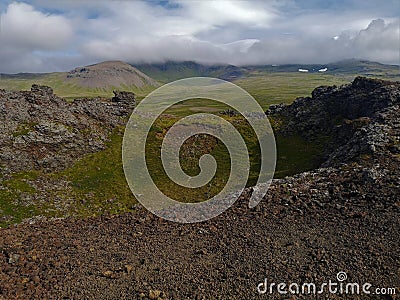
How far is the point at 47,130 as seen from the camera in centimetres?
4084

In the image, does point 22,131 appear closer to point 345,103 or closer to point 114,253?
point 114,253

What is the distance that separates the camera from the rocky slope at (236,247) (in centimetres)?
1614

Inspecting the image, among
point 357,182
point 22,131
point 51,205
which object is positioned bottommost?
point 51,205

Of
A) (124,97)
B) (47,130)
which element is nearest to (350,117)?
(124,97)

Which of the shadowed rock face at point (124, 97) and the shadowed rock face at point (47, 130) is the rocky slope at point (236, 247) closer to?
the shadowed rock face at point (47, 130)

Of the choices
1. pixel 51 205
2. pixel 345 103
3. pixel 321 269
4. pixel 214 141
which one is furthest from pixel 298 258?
pixel 345 103

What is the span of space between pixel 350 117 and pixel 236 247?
4173 centimetres

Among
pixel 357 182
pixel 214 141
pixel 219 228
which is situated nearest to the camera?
pixel 219 228

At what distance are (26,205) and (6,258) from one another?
12561 mm

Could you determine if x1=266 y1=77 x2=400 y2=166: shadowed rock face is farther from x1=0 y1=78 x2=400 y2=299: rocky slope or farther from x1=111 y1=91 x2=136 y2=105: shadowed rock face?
x1=111 y1=91 x2=136 y2=105: shadowed rock face

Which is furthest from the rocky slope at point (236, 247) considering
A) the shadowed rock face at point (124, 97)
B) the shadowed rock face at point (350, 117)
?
the shadowed rock face at point (124, 97)

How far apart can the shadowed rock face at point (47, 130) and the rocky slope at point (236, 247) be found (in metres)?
14.7

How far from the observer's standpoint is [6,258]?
62.9 ft

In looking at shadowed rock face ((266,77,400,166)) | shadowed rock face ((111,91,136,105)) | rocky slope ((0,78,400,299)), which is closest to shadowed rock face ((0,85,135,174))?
shadowed rock face ((111,91,136,105))
